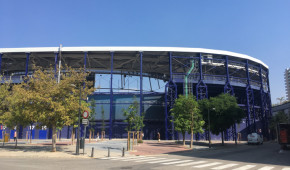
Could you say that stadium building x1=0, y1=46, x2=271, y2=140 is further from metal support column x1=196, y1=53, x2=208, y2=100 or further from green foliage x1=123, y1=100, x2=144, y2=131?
green foliage x1=123, y1=100, x2=144, y2=131

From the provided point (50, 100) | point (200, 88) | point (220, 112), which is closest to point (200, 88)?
point (200, 88)

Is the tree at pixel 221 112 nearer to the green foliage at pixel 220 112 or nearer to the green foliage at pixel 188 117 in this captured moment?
the green foliage at pixel 220 112

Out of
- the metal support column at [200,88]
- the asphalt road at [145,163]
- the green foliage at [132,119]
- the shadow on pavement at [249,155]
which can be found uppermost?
the metal support column at [200,88]

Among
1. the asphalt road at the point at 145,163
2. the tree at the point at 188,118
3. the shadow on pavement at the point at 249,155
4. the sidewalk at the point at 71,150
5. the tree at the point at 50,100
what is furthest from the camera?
the tree at the point at 188,118

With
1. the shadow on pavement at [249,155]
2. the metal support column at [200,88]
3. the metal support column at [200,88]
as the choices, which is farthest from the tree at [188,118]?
the metal support column at [200,88]

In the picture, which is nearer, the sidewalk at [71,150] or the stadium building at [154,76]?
the sidewalk at [71,150]

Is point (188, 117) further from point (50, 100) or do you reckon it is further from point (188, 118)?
point (50, 100)

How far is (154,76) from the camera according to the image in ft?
202

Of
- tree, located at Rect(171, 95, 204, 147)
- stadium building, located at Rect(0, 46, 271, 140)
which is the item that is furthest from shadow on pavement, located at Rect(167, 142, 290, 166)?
stadium building, located at Rect(0, 46, 271, 140)

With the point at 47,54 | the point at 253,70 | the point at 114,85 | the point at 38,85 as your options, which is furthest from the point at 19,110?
the point at 253,70

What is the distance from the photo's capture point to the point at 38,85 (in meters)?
21.3

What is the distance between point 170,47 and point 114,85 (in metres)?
19.1

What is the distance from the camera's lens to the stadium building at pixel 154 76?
160 feet

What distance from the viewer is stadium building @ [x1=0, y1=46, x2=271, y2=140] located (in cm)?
4881
